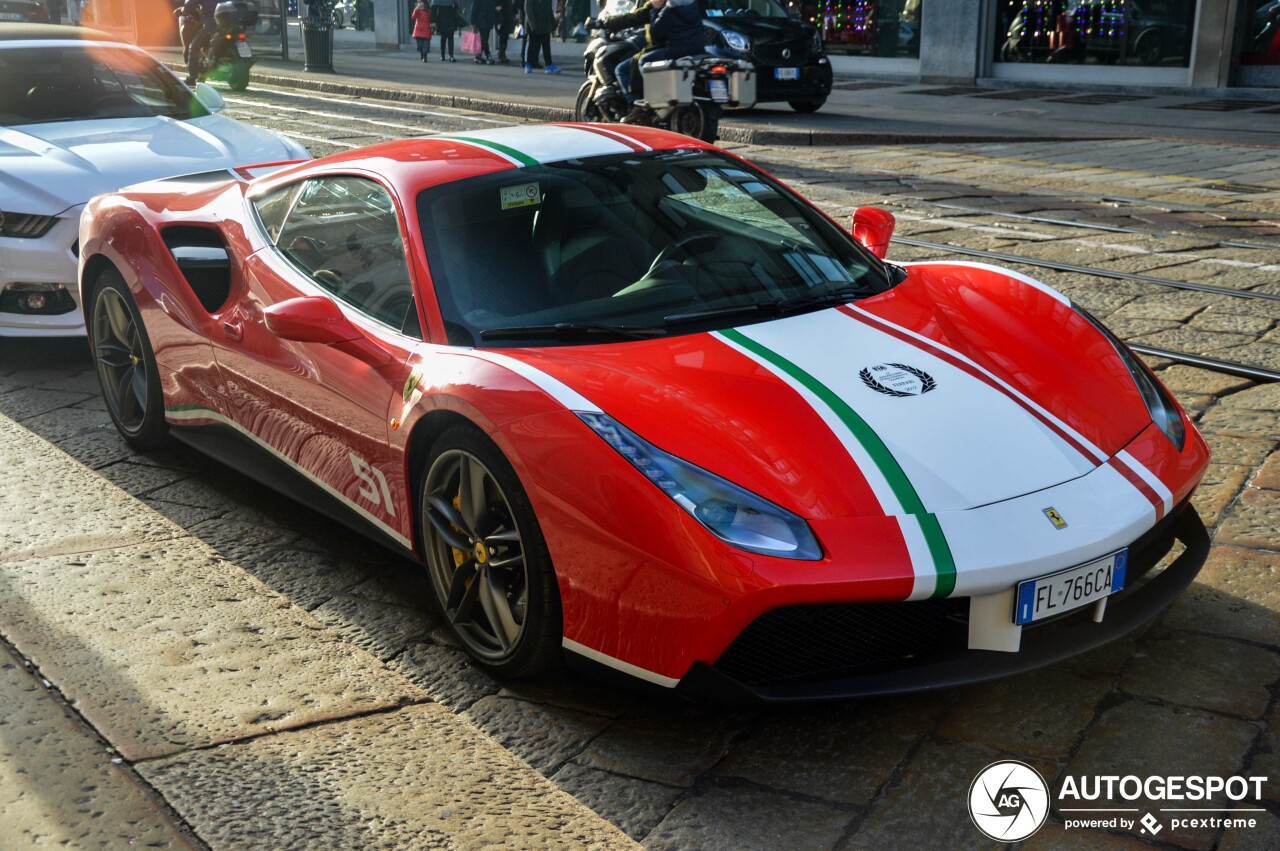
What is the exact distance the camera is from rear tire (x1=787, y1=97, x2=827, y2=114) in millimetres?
15869

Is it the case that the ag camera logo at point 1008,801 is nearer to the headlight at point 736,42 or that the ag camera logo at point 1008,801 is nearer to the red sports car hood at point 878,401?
the red sports car hood at point 878,401

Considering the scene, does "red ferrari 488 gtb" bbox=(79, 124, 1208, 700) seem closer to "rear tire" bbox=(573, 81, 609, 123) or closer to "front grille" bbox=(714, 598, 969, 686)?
"front grille" bbox=(714, 598, 969, 686)

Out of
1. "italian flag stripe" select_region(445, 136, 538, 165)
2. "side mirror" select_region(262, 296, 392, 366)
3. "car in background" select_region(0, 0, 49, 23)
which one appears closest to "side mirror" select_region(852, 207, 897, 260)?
"italian flag stripe" select_region(445, 136, 538, 165)

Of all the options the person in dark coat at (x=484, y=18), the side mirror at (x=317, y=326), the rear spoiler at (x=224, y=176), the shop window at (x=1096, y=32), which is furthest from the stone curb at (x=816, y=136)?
the side mirror at (x=317, y=326)

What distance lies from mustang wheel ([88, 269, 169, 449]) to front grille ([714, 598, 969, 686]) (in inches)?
110

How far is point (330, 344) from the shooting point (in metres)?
3.68

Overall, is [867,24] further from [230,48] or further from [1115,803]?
[1115,803]

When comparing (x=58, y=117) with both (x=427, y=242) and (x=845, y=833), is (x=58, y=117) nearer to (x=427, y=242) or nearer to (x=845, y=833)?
(x=427, y=242)

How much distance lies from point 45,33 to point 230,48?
1272 cm

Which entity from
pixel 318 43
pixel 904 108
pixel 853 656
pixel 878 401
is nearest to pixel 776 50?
pixel 904 108

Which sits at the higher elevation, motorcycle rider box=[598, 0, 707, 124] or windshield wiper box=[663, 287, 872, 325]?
motorcycle rider box=[598, 0, 707, 124]

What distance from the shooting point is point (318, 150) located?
12.5 m

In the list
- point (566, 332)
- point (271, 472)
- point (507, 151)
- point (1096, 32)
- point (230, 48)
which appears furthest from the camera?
point (230, 48)

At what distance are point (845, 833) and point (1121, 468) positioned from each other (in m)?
1.05
